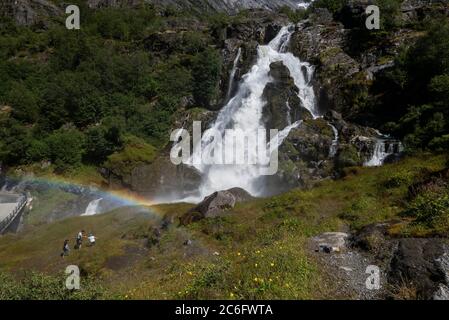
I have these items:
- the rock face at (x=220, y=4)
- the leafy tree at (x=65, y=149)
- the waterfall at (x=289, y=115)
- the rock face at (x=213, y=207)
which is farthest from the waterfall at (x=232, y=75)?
the rock face at (x=220, y=4)

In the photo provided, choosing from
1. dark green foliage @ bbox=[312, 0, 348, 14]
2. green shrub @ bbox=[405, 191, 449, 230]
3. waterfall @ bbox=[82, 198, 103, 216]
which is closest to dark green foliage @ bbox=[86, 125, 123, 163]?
waterfall @ bbox=[82, 198, 103, 216]

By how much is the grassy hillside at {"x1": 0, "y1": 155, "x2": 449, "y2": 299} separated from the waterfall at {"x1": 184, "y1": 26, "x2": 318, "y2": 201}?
1278cm

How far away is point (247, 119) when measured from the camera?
172ft

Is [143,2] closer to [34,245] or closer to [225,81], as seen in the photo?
[225,81]

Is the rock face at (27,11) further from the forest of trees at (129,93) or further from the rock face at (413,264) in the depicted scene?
the rock face at (413,264)

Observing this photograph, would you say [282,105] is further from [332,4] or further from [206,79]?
[332,4]

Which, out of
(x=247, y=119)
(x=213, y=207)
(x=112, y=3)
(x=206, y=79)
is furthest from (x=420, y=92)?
(x=112, y=3)

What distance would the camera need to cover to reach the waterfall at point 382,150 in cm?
3703

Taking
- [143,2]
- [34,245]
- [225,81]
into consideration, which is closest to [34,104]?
[225,81]

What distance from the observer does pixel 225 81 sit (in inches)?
2566

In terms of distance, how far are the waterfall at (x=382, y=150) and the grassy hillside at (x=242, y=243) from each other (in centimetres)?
1063

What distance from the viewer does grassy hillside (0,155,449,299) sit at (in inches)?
385

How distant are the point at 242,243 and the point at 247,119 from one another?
116 feet

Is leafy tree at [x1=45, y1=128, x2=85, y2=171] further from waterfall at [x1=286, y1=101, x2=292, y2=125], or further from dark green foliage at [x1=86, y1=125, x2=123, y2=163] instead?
waterfall at [x1=286, y1=101, x2=292, y2=125]
